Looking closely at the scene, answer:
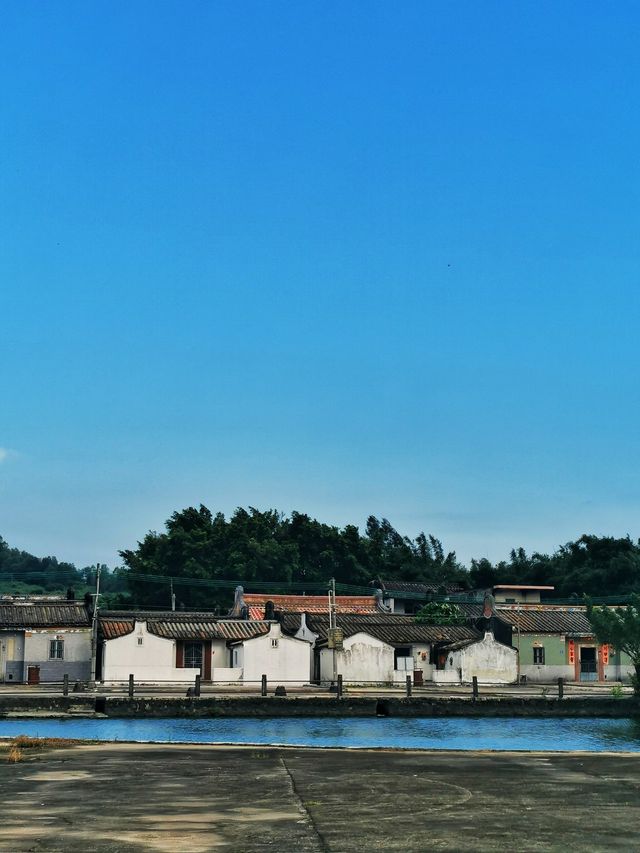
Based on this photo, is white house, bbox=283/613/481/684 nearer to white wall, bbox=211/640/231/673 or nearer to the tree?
white wall, bbox=211/640/231/673

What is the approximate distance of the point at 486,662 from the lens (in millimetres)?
71438

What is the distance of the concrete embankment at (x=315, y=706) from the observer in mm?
46438

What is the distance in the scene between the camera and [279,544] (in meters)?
116

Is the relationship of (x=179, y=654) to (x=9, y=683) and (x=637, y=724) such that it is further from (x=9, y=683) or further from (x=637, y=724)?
(x=637, y=724)

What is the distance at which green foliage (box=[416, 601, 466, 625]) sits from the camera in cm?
7762

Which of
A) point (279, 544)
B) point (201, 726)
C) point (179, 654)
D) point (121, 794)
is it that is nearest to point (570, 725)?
point (201, 726)

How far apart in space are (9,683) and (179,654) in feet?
34.6

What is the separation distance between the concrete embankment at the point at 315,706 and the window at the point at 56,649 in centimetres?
1865

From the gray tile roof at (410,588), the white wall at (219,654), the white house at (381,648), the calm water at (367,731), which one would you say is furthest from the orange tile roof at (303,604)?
the calm water at (367,731)

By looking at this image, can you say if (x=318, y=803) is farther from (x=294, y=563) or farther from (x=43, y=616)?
(x=294, y=563)

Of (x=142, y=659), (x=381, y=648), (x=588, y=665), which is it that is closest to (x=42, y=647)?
(x=142, y=659)

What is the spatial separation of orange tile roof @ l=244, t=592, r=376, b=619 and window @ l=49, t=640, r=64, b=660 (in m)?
17.5

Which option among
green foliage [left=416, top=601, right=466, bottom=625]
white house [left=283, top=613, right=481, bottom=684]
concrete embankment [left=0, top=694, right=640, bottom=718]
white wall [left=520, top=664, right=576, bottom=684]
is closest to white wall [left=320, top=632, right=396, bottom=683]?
white house [left=283, top=613, right=481, bottom=684]

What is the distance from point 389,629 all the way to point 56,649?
21934 millimetres
